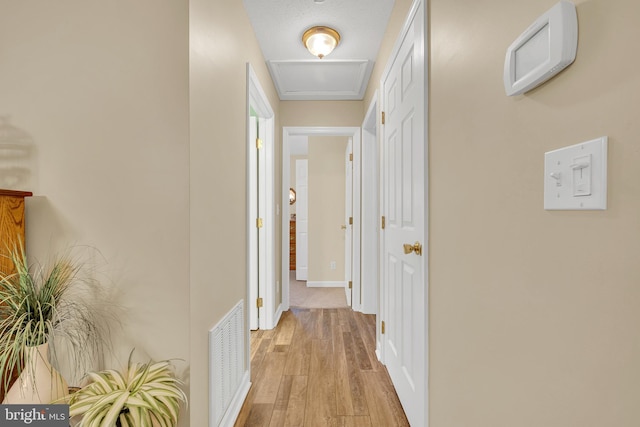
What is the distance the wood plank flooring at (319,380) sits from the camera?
1.68 m

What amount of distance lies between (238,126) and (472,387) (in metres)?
1.66

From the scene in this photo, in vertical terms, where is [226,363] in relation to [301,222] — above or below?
below

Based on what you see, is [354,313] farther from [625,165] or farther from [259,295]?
[625,165]

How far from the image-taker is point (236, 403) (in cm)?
171

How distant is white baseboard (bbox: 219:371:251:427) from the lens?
61.4 inches

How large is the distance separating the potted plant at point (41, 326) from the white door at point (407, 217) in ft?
4.49

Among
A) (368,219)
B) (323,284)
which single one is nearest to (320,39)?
(368,219)

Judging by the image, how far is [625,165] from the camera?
0.49 metres

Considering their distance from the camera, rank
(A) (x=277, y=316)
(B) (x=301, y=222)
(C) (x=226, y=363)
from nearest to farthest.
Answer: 1. (C) (x=226, y=363)
2. (A) (x=277, y=316)
3. (B) (x=301, y=222)

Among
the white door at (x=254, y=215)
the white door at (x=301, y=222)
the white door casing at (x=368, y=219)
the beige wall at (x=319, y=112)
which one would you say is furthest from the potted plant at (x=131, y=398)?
the white door at (x=301, y=222)

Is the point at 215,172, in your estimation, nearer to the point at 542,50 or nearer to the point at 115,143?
the point at 115,143

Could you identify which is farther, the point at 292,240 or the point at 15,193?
the point at 292,240

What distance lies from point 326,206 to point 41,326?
383 centimetres

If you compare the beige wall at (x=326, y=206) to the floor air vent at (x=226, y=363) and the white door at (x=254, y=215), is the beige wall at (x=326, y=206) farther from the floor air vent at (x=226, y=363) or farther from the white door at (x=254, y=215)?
the floor air vent at (x=226, y=363)
